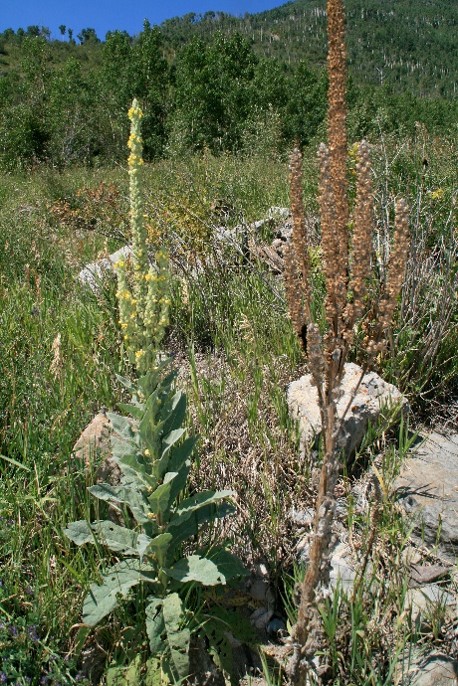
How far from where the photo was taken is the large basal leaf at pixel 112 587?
74.7 inches

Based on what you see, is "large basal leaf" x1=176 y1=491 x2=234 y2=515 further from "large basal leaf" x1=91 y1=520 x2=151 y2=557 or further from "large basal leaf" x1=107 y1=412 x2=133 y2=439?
"large basal leaf" x1=107 y1=412 x2=133 y2=439

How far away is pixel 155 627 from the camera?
6.31 ft

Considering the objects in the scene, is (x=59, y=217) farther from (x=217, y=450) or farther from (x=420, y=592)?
(x=420, y=592)

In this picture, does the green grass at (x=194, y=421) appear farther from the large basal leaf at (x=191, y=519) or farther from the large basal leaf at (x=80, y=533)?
the large basal leaf at (x=191, y=519)

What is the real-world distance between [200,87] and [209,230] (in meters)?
23.6

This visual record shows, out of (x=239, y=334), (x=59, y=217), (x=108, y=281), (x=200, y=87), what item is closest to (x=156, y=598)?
(x=239, y=334)

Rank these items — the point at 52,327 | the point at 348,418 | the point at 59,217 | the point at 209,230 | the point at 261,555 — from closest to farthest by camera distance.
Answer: the point at 261,555, the point at 348,418, the point at 52,327, the point at 209,230, the point at 59,217

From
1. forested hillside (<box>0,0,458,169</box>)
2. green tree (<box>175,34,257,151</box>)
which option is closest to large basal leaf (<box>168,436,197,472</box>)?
forested hillside (<box>0,0,458,169</box>)

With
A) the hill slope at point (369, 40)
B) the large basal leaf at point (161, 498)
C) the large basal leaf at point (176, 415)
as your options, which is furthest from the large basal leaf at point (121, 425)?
the hill slope at point (369, 40)

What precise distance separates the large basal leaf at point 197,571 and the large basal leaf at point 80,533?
0.32 metres

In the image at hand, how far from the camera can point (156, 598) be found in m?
2.04

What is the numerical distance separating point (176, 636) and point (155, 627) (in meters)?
0.08

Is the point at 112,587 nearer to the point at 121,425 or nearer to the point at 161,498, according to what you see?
the point at 161,498

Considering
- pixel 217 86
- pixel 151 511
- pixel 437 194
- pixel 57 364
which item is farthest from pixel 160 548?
pixel 217 86
